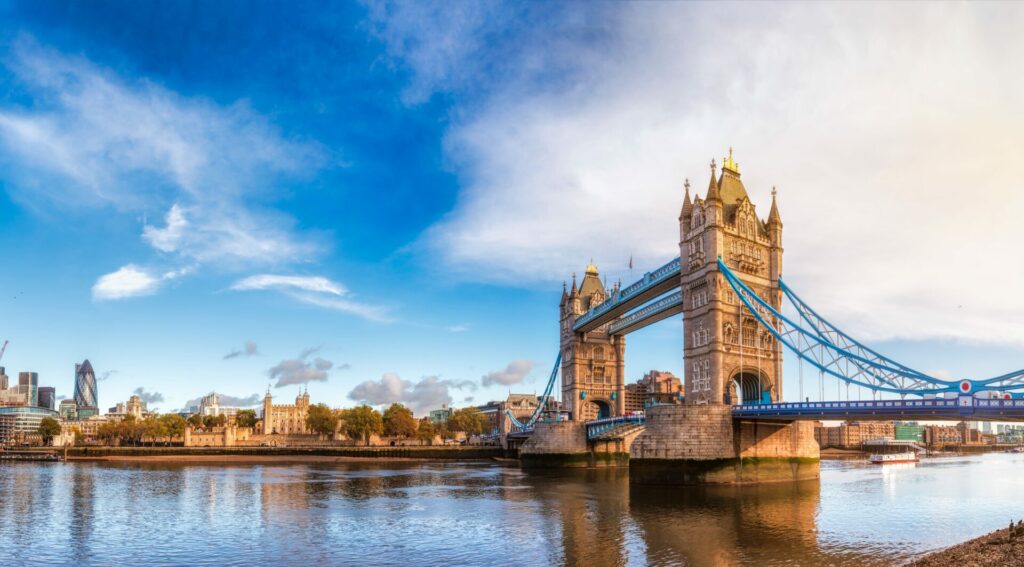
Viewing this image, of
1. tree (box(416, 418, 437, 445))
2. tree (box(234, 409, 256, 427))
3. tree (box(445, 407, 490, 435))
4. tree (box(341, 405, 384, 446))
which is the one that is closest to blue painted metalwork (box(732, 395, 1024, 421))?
tree (box(341, 405, 384, 446))

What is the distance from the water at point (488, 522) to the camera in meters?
28.1

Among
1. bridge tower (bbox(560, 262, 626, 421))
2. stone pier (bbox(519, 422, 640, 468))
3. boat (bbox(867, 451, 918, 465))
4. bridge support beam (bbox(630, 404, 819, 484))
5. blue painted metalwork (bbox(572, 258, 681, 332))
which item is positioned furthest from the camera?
boat (bbox(867, 451, 918, 465))

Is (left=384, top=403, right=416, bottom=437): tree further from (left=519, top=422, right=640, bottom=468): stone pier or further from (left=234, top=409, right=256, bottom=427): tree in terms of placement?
(left=519, top=422, right=640, bottom=468): stone pier

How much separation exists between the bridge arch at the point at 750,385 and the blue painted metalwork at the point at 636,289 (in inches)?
404

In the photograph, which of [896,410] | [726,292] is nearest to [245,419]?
[726,292]

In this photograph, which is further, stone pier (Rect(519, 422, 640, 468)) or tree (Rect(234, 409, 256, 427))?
tree (Rect(234, 409, 256, 427))

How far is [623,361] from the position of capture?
309ft

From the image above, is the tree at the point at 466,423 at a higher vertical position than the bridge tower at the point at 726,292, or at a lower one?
lower

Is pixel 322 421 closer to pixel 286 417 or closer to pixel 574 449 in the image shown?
pixel 286 417

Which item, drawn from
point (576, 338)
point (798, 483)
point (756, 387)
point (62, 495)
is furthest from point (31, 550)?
point (576, 338)

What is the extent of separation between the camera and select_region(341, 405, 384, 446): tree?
132375 mm

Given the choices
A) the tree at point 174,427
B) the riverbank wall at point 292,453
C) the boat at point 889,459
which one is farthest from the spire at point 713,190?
the tree at point 174,427

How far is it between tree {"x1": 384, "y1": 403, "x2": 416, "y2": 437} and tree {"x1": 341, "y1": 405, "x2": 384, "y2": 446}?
2.32 metres

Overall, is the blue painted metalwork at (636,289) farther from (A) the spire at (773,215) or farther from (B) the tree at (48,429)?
(B) the tree at (48,429)
